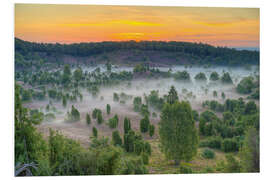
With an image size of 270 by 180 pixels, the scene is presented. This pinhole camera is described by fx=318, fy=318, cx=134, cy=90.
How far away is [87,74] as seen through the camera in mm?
6113

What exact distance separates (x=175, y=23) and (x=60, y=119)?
2.76 m

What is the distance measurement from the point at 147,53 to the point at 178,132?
1.61 metres

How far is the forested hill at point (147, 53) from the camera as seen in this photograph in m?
6.04

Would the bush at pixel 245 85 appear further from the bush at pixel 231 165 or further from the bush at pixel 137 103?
the bush at pixel 137 103

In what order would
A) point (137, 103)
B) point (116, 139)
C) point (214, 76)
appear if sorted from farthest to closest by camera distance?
point (214, 76) → point (137, 103) → point (116, 139)

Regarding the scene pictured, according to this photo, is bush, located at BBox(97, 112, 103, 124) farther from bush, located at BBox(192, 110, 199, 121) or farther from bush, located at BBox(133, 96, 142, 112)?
bush, located at BBox(192, 110, 199, 121)

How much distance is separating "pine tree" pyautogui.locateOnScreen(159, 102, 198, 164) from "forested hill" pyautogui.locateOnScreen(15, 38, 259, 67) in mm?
964

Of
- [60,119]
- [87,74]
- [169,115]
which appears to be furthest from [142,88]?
[60,119]

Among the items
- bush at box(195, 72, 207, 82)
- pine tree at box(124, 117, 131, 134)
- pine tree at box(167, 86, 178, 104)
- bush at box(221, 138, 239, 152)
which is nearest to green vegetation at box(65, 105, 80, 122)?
pine tree at box(124, 117, 131, 134)

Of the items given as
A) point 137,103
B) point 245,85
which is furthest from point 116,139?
point 245,85

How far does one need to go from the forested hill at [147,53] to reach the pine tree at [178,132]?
0.96 metres

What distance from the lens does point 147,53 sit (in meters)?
6.11

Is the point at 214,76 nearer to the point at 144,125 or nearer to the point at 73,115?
the point at 144,125
